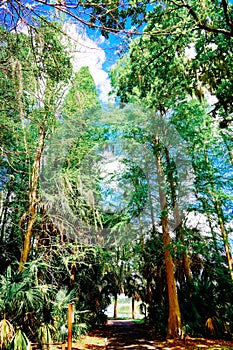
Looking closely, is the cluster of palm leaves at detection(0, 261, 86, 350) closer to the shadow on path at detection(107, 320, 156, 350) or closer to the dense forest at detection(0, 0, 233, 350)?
the dense forest at detection(0, 0, 233, 350)

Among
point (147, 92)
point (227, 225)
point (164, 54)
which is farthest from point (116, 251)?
point (164, 54)

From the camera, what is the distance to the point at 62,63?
10.2 ft

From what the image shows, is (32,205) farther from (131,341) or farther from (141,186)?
(131,341)

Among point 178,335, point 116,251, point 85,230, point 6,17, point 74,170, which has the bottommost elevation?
point 178,335

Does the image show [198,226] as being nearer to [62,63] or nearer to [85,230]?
[85,230]

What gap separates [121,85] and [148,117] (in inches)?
77.0

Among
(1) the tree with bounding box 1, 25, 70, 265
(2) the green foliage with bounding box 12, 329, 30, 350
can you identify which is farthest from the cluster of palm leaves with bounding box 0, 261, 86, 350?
(1) the tree with bounding box 1, 25, 70, 265

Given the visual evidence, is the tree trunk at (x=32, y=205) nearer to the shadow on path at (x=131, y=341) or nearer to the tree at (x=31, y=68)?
the shadow on path at (x=131, y=341)

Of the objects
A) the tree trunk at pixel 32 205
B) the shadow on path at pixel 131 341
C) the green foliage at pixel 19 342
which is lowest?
the shadow on path at pixel 131 341

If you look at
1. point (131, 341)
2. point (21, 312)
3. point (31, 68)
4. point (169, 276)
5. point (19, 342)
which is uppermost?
point (31, 68)

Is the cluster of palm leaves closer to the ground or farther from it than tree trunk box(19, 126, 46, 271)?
closer to the ground

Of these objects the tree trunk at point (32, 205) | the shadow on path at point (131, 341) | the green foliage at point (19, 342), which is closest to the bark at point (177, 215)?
the shadow on path at point (131, 341)

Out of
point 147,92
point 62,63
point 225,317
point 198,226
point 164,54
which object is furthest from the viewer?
point 198,226

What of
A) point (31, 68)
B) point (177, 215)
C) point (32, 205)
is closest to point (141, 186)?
point (177, 215)
